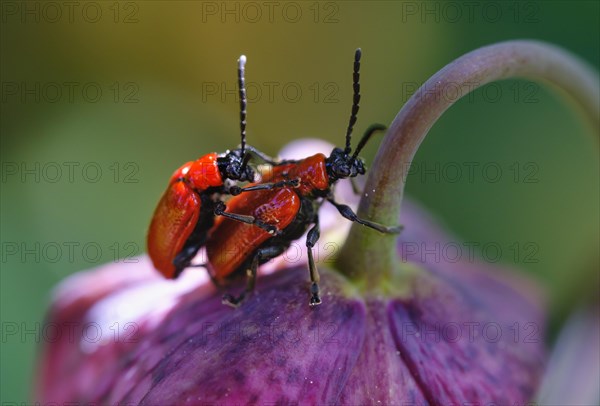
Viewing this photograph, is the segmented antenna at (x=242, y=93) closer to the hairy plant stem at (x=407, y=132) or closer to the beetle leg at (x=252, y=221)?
the beetle leg at (x=252, y=221)

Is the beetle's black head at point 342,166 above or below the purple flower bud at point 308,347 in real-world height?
above

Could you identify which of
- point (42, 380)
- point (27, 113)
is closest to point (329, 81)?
point (27, 113)

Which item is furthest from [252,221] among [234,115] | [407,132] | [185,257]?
[234,115]

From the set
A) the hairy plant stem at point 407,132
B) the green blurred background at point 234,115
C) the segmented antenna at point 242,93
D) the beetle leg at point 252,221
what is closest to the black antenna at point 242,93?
the segmented antenna at point 242,93

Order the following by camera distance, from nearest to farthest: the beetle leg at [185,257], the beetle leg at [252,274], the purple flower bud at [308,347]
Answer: the purple flower bud at [308,347] → the beetle leg at [252,274] → the beetle leg at [185,257]

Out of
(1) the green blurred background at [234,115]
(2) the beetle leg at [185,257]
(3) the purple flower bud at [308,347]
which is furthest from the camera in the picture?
(1) the green blurred background at [234,115]

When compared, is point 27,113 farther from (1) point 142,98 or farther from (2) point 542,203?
(2) point 542,203

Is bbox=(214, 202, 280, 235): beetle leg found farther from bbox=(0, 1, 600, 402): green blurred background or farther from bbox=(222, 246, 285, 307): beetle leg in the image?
bbox=(0, 1, 600, 402): green blurred background

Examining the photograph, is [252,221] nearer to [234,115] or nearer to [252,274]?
[252,274]
